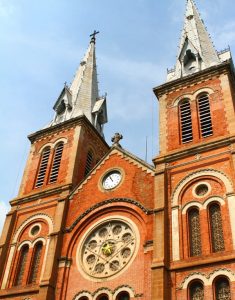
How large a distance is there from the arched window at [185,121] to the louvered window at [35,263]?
9550 millimetres

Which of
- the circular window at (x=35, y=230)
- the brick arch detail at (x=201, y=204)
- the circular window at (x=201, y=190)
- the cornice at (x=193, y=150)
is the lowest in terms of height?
the brick arch detail at (x=201, y=204)

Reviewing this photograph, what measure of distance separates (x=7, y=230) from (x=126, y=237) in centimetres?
773

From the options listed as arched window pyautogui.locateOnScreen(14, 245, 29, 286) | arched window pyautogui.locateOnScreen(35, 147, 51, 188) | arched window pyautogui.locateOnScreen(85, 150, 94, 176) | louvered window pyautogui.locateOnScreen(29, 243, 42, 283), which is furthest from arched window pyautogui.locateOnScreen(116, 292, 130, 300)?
arched window pyautogui.locateOnScreen(85, 150, 94, 176)

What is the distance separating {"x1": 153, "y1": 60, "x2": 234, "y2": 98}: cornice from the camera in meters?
24.3

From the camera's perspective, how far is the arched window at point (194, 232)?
18031mm

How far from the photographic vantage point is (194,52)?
2795 centimetres

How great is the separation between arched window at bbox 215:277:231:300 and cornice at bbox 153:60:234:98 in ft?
40.4

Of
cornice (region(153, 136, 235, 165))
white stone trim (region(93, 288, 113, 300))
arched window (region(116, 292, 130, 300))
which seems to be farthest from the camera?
cornice (region(153, 136, 235, 165))

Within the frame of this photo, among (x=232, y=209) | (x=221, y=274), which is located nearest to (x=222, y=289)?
(x=221, y=274)

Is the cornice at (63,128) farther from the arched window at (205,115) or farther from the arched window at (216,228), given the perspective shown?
the arched window at (216,228)

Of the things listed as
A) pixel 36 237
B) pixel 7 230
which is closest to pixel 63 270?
pixel 36 237

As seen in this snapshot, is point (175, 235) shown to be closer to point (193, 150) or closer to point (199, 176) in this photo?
point (199, 176)

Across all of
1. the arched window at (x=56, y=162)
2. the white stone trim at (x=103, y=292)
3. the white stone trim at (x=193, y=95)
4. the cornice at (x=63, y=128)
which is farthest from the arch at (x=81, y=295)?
the cornice at (x=63, y=128)

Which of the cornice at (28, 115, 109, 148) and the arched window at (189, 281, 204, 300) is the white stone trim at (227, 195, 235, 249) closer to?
the arched window at (189, 281, 204, 300)
